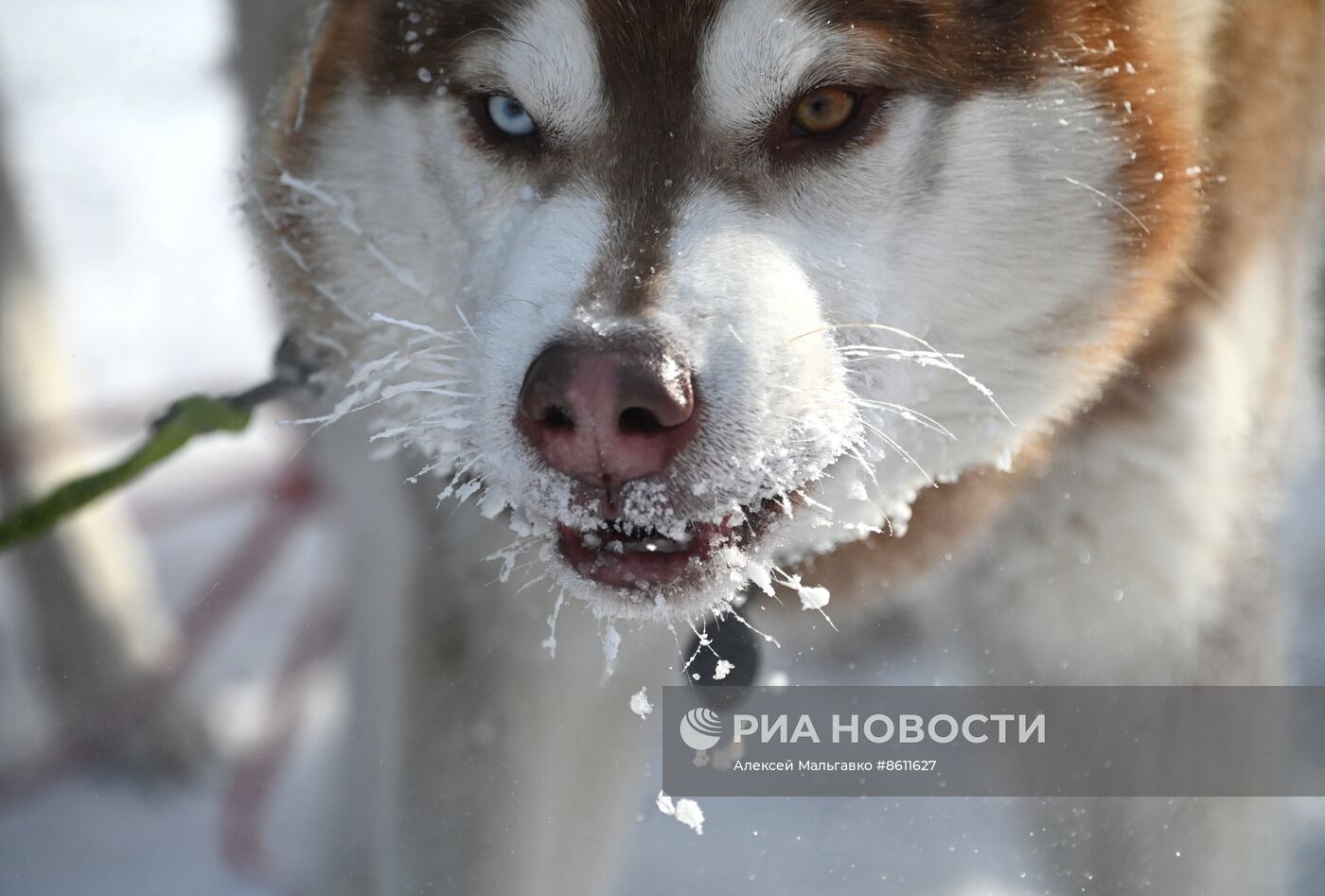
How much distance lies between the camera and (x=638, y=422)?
33.8 inches

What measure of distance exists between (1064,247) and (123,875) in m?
1.72

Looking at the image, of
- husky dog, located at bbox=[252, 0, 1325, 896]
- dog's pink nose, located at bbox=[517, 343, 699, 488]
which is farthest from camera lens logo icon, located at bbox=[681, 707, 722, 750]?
dog's pink nose, located at bbox=[517, 343, 699, 488]

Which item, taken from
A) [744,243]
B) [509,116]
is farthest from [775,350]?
[509,116]

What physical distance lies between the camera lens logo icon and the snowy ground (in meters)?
0.11

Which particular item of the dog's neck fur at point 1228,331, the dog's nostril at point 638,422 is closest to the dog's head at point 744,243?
the dog's nostril at point 638,422

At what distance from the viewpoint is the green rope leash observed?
1.25m

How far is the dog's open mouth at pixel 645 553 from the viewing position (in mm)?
981

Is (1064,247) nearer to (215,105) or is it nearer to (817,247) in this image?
(817,247)

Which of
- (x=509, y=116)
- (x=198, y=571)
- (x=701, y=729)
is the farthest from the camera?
(x=198, y=571)

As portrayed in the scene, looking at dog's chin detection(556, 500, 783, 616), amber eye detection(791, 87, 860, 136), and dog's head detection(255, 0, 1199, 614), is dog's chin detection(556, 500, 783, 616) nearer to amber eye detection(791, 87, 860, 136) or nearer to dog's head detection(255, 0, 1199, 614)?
dog's head detection(255, 0, 1199, 614)

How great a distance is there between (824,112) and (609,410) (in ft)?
1.32

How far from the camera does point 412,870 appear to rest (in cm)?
153

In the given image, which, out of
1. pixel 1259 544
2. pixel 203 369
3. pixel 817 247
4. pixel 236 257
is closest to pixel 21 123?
pixel 203 369

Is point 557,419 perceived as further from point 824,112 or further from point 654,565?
point 824,112
